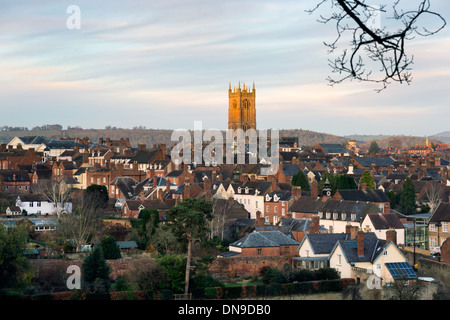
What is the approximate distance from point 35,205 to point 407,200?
117ft

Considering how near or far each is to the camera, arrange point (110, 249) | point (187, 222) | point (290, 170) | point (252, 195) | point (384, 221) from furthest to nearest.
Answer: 1. point (290, 170)
2. point (252, 195)
3. point (384, 221)
4. point (110, 249)
5. point (187, 222)

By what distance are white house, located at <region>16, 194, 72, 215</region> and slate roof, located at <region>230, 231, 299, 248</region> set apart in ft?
78.4

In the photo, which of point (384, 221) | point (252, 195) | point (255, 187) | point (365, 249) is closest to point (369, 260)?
point (365, 249)

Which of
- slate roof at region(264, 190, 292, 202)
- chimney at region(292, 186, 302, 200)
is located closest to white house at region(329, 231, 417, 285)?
chimney at region(292, 186, 302, 200)

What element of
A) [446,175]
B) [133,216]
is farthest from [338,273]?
[446,175]

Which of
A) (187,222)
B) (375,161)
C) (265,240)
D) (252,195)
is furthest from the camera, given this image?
(375,161)

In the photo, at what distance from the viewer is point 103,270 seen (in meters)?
35.4

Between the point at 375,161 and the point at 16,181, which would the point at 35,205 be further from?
the point at 375,161

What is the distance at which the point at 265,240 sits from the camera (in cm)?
4444

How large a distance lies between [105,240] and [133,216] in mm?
18077

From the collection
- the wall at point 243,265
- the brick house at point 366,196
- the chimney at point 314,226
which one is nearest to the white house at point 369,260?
the wall at point 243,265

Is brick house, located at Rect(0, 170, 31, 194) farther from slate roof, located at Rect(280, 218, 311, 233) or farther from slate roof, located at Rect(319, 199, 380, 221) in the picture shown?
slate roof, located at Rect(319, 199, 380, 221)
